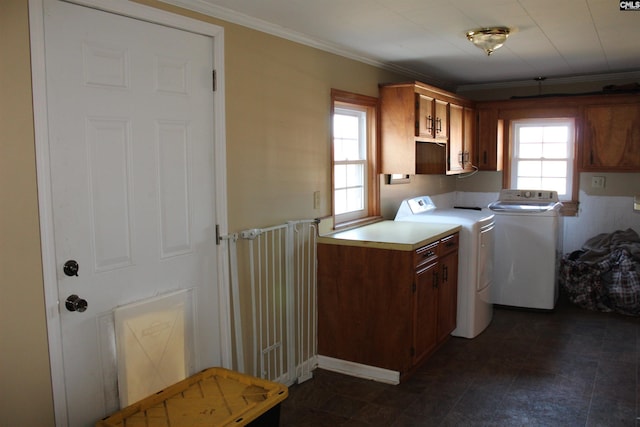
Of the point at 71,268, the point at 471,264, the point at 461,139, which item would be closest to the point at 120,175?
the point at 71,268

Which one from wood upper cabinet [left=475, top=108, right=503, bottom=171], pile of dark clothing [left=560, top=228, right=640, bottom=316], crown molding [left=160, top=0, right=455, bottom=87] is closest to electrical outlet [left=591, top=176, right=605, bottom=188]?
pile of dark clothing [left=560, top=228, right=640, bottom=316]

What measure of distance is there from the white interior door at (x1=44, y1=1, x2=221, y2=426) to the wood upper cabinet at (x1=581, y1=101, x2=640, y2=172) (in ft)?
13.3

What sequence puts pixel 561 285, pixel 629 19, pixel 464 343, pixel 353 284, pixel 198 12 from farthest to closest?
pixel 561 285, pixel 464 343, pixel 353 284, pixel 629 19, pixel 198 12

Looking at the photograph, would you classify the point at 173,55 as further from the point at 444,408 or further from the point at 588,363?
the point at 588,363

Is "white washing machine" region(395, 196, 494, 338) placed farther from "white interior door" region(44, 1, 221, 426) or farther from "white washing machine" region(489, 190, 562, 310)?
"white interior door" region(44, 1, 221, 426)

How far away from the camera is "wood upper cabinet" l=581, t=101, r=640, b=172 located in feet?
16.4

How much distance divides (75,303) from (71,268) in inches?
5.6

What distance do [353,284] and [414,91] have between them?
1643mm

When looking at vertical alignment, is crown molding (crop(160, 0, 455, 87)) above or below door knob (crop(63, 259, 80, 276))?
above

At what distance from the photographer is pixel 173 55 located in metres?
2.51

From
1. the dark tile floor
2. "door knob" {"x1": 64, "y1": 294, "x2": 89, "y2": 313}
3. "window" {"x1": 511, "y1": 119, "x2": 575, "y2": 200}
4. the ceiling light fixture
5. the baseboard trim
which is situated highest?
the ceiling light fixture

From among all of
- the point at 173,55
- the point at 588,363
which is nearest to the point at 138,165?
the point at 173,55

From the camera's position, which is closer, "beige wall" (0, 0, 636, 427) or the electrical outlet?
"beige wall" (0, 0, 636, 427)

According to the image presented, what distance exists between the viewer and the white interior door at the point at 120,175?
208 centimetres
